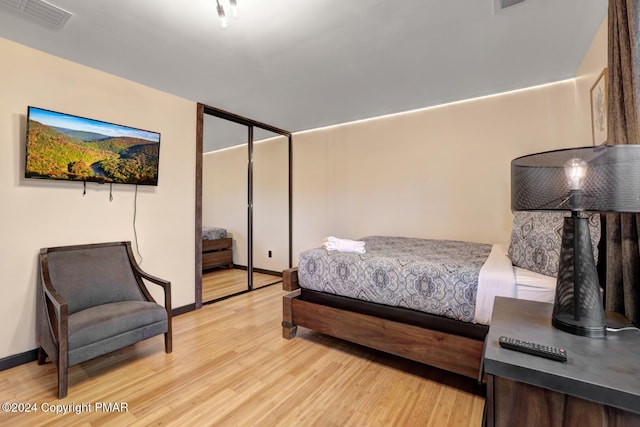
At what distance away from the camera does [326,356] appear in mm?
2303

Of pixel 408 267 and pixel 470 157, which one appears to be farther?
pixel 470 157

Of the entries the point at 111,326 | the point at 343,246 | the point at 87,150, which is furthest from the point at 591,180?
the point at 87,150

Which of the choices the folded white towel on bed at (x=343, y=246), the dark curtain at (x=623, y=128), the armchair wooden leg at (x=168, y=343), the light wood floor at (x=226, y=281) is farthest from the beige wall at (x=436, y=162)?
the armchair wooden leg at (x=168, y=343)

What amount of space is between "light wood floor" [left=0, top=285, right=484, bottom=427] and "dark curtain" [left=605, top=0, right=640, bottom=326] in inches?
39.4

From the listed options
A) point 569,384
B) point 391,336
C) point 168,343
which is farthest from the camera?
point 168,343

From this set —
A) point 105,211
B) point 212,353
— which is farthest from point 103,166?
point 212,353

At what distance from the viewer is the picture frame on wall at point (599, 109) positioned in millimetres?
1979

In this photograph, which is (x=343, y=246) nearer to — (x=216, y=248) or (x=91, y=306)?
(x=91, y=306)

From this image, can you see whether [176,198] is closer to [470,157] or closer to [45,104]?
[45,104]

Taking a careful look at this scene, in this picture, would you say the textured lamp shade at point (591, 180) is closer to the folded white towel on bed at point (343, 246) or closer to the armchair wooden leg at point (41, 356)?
the folded white towel on bed at point (343, 246)

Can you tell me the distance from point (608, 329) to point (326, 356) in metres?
1.80

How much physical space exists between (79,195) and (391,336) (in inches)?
114

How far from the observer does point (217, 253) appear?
14.5ft

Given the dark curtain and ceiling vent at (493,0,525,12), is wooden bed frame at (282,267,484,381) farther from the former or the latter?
ceiling vent at (493,0,525,12)
